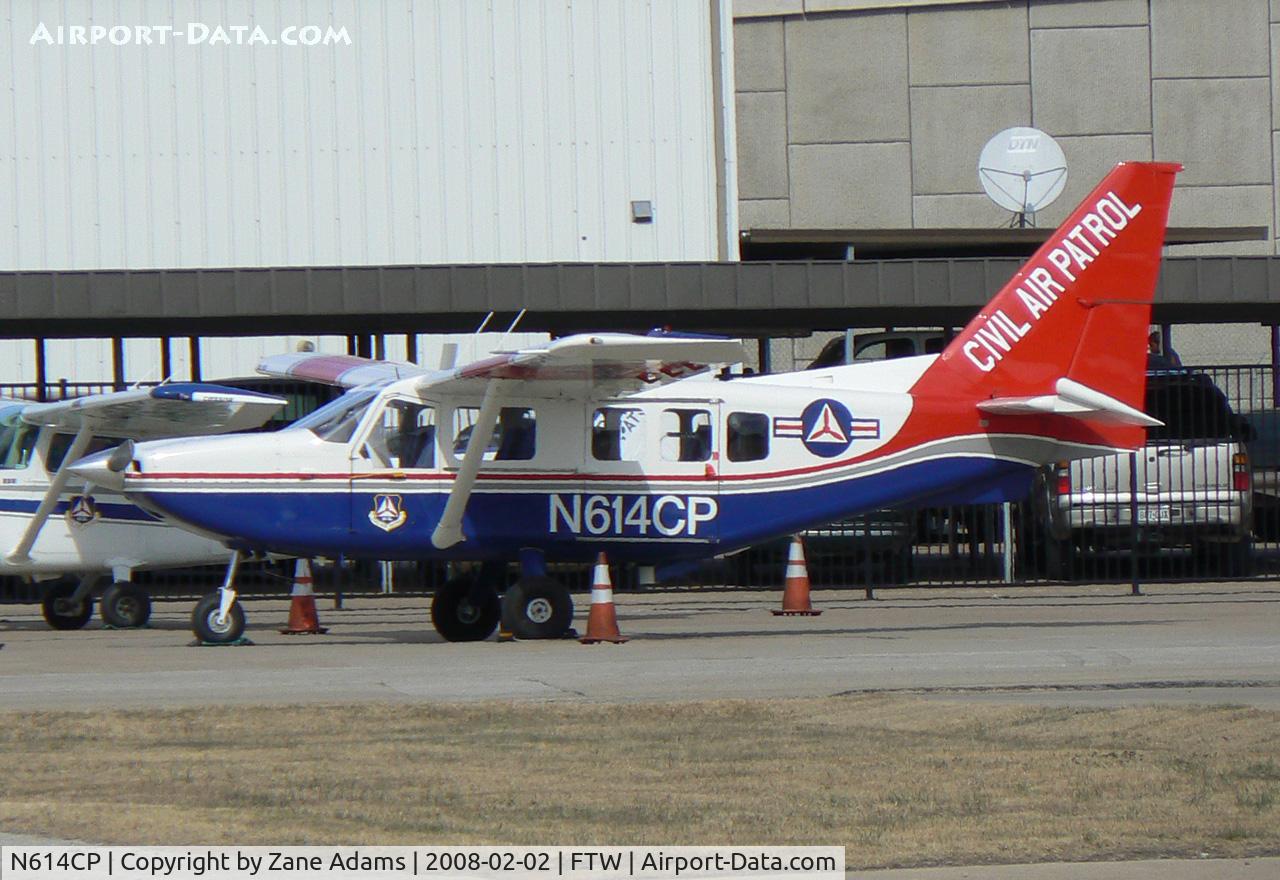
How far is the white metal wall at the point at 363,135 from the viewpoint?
87.6ft

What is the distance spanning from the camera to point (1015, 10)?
3778cm

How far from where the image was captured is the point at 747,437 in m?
14.7

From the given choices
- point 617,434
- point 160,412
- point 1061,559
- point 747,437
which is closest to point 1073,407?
point 747,437

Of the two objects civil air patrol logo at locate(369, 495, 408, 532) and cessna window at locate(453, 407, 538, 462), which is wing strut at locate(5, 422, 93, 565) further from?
cessna window at locate(453, 407, 538, 462)

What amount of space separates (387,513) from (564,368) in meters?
1.94

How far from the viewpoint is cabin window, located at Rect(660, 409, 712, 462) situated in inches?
575

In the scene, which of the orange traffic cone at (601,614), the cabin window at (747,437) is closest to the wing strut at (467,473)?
the orange traffic cone at (601,614)

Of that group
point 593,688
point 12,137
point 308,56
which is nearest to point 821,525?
point 593,688

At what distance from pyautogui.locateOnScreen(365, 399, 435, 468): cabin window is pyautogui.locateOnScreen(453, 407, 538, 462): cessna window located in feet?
0.76

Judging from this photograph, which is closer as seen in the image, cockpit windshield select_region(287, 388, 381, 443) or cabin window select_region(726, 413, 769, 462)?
cockpit windshield select_region(287, 388, 381, 443)

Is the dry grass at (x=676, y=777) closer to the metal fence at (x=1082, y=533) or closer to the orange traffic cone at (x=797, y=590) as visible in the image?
the orange traffic cone at (x=797, y=590)

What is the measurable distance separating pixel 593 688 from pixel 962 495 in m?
5.52

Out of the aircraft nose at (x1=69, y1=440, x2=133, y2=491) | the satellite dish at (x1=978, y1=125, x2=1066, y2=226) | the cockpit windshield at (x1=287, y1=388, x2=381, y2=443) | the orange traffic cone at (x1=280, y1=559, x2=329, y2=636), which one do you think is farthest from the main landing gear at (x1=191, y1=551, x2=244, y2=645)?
the satellite dish at (x1=978, y1=125, x2=1066, y2=226)

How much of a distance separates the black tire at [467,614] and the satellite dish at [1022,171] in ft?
46.9
